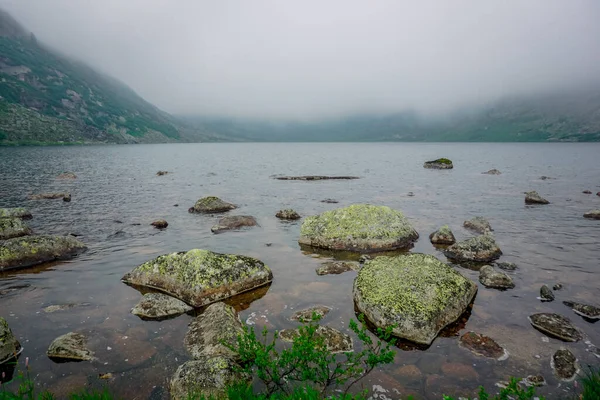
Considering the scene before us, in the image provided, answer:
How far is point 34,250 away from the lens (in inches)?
672

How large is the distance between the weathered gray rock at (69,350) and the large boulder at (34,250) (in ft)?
30.2

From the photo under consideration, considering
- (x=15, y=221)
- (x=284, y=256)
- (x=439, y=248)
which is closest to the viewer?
(x=284, y=256)

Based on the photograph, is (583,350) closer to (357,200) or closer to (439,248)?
(439,248)

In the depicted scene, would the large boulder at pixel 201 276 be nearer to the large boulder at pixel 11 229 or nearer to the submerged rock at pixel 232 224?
the submerged rock at pixel 232 224

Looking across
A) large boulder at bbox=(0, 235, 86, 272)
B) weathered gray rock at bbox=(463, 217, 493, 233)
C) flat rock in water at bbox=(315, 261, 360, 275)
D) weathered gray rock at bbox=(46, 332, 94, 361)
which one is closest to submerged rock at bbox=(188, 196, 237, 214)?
large boulder at bbox=(0, 235, 86, 272)

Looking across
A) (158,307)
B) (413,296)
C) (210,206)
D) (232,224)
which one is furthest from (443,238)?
(210,206)

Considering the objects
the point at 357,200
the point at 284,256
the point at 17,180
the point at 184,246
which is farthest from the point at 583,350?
the point at 17,180

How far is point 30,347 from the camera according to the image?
9.94 m

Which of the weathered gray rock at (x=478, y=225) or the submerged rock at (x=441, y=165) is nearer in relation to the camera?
the weathered gray rock at (x=478, y=225)

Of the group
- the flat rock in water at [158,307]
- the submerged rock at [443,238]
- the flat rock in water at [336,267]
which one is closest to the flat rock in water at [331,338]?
the flat rock in water at [158,307]

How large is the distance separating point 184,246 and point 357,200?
901 inches

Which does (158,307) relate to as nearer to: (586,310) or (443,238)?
(586,310)

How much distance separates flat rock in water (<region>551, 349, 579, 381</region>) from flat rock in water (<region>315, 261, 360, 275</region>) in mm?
8390

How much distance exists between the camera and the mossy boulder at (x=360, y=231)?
19.8 meters
